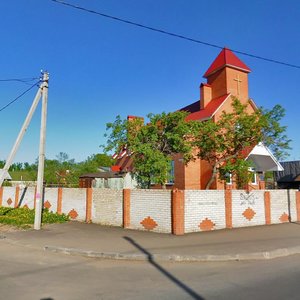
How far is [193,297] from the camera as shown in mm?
5789

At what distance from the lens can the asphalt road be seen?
596 centimetres

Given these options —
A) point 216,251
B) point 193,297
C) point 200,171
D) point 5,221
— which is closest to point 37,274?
point 193,297

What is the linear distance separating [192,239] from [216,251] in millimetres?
2244

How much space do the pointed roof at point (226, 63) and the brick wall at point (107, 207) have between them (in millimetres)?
16604

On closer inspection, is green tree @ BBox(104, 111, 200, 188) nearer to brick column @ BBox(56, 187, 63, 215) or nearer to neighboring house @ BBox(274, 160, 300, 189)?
A: brick column @ BBox(56, 187, 63, 215)

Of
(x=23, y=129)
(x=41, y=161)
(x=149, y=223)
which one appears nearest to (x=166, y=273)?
(x=149, y=223)

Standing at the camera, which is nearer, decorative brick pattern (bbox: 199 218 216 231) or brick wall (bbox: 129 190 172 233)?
brick wall (bbox: 129 190 172 233)

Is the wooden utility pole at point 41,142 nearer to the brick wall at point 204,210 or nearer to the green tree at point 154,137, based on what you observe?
the green tree at point 154,137

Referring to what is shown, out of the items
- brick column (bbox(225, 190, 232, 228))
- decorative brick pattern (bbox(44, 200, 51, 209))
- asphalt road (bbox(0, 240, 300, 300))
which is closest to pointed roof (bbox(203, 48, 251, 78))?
brick column (bbox(225, 190, 232, 228))

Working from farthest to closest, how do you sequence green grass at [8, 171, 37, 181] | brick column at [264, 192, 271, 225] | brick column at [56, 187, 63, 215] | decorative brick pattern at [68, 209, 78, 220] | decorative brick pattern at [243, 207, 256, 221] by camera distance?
green grass at [8, 171, 37, 181] → brick column at [56, 187, 63, 215] → decorative brick pattern at [68, 209, 78, 220] → brick column at [264, 192, 271, 225] → decorative brick pattern at [243, 207, 256, 221]

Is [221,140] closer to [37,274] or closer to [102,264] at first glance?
[102,264]

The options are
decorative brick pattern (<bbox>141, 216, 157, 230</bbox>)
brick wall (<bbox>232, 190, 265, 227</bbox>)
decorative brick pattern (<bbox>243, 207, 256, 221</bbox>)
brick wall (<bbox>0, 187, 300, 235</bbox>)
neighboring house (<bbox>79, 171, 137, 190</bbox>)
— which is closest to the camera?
brick wall (<bbox>0, 187, 300, 235</bbox>)

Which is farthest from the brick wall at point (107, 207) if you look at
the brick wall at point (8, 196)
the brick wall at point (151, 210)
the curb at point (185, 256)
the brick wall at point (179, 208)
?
the brick wall at point (8, 196)

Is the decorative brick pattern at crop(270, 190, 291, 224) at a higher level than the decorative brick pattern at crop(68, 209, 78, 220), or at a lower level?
higher
